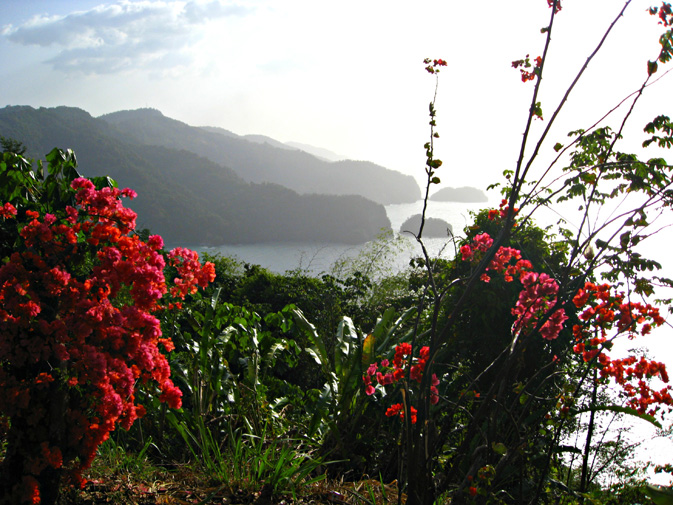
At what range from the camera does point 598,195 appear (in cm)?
199

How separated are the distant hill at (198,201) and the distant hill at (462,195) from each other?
6.14 metres

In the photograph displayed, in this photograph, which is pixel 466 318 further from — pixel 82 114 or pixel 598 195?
pixel 82 114

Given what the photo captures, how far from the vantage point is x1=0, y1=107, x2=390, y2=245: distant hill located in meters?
41.5

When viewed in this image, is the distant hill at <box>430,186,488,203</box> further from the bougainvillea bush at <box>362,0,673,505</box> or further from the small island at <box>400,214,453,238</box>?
the bougainvillea bush at <box>362,0,673,505</box>

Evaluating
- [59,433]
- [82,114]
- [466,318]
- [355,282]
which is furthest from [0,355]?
[82,114]

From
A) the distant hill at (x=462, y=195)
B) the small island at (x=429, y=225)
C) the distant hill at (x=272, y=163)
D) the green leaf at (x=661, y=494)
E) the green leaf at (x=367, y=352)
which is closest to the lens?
the green leaf at (x=661, y=494)

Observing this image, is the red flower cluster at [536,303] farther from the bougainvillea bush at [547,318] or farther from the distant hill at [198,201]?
the distant hill at [198,201]

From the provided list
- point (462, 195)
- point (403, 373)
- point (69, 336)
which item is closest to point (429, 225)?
point (403, 373)

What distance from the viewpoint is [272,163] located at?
81188mm

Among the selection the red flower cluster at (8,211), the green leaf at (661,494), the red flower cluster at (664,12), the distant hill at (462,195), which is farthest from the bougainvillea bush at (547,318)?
the distant hill at (462,195)

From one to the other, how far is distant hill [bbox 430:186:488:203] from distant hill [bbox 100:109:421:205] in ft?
53.3

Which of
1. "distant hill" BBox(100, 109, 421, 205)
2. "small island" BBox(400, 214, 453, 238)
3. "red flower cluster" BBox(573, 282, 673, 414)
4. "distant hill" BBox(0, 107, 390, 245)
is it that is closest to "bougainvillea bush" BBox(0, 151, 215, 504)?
"red flower cluster" BBox(573, 282, 673, 414)

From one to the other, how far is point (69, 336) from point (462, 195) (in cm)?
4246

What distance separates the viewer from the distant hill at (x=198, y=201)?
136ft
